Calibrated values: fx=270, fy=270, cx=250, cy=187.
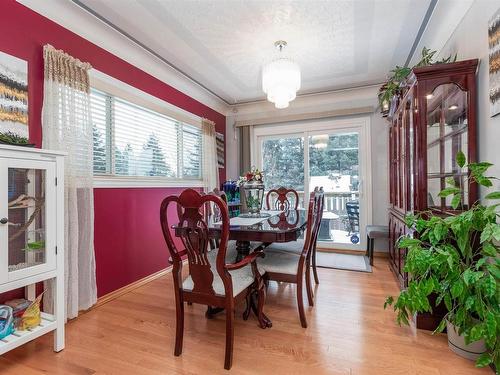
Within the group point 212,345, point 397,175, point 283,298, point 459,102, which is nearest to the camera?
point 212,345

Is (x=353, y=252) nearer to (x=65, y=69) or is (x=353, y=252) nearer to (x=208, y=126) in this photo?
(x=208, y=126)

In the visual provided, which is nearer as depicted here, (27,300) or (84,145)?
(27,300)

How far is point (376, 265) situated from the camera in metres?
3.57

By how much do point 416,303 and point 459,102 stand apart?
4.90ft

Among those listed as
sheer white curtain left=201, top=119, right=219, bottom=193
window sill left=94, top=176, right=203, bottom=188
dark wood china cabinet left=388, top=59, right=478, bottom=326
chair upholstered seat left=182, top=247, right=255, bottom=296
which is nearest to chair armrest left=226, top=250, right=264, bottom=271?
chair upholstered seat left=182, top=247, right=255, bottom=296

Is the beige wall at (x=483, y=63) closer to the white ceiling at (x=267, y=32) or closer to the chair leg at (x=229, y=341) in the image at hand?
the white ceiling at (x=267, y=32)

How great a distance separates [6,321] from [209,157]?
3051 mm

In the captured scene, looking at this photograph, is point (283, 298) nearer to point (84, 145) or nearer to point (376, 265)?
point (376, 265)

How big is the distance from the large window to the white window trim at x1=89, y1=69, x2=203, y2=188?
6 cm

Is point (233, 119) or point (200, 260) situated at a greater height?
point (233, 119)

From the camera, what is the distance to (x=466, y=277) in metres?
1.41

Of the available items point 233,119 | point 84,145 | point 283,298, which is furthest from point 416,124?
point 233,119

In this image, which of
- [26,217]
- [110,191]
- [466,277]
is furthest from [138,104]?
[466,277]

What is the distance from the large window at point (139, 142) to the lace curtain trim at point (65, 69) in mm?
243
